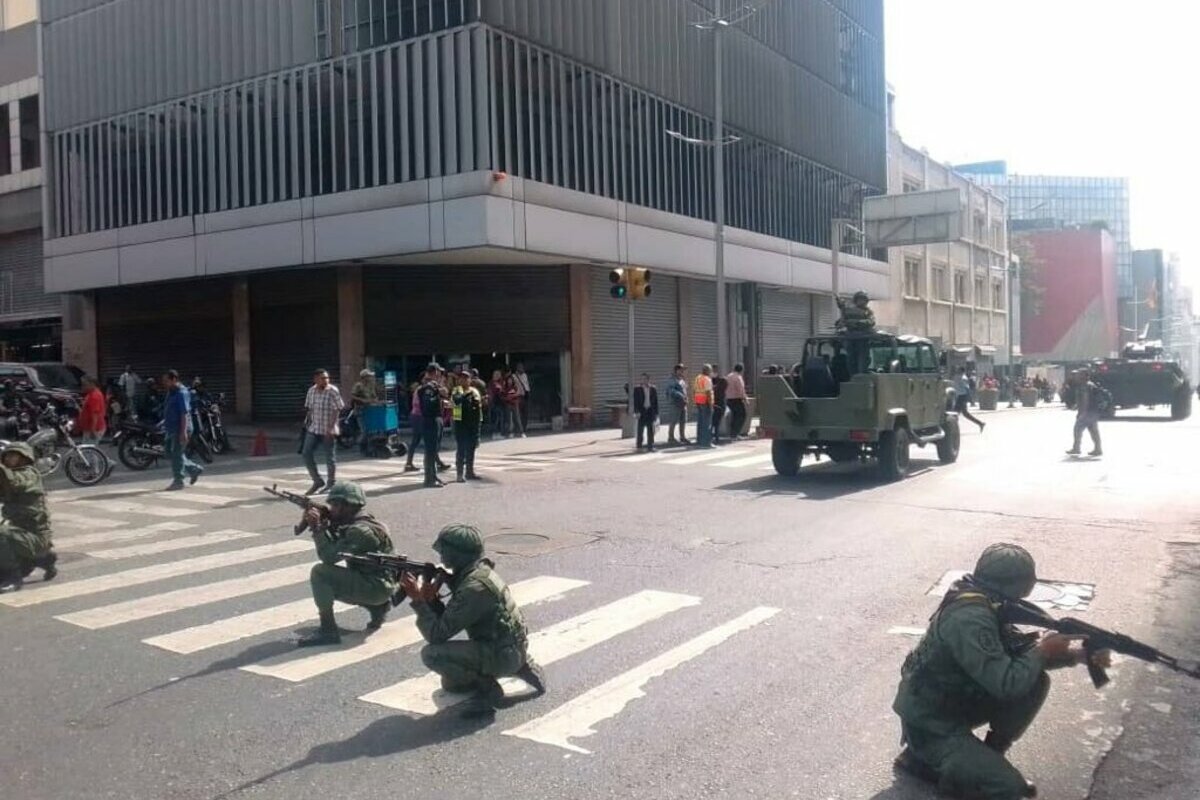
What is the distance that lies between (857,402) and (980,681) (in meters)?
11.3

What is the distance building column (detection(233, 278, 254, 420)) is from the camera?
3059 cm

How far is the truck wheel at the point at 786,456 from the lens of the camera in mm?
16203

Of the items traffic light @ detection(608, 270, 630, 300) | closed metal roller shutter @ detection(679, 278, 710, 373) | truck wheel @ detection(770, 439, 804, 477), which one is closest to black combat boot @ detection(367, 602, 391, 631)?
truck wheel @ detection(770, 439, 804, 477)

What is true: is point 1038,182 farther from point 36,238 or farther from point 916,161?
point 36,238

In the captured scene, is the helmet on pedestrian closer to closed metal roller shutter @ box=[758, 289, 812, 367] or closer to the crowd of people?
the crowd of people

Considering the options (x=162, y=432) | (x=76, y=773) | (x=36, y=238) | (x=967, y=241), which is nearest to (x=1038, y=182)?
(x=967, y=241)

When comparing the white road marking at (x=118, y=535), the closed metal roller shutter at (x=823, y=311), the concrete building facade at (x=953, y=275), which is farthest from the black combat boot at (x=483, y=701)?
the concrete building facade at (x=953, y=275)

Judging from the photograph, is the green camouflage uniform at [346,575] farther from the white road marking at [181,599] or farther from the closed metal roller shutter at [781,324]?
the closed metal roller shutter at [781,324]

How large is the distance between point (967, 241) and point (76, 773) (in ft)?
213

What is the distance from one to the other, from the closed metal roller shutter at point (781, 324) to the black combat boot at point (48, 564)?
31.9 m

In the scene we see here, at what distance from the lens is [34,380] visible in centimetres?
2452

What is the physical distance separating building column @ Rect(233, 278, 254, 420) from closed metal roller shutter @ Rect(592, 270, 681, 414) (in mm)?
10078

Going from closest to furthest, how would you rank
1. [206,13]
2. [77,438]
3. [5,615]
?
[5,615], [77,438], [206,13]

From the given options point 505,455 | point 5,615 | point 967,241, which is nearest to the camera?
point 5,615
